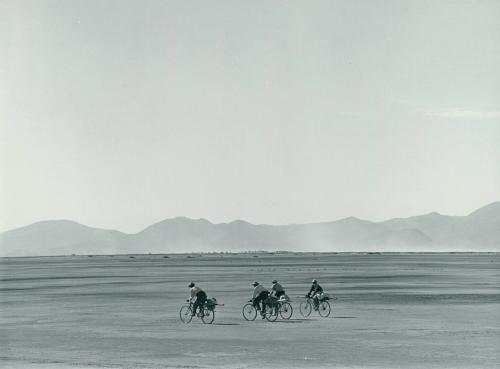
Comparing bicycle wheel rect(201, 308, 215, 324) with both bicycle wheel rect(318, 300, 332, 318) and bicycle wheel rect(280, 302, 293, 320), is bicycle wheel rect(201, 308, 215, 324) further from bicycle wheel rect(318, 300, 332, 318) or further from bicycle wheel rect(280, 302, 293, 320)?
bicycle wheel rect(318, 300, 332, 318)

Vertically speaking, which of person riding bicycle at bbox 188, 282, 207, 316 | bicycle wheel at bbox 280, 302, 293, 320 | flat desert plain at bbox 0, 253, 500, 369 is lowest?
flat desert plain at bbox 0, 253, 500, 369

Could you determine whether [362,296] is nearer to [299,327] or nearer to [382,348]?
[299,327]

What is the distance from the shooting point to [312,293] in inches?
1535

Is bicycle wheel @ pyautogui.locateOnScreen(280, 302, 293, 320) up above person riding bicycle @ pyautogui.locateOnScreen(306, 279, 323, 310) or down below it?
below

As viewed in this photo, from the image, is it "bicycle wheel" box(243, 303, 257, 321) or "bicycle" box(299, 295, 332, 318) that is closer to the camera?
"bicycle wheel" box(243, 303, 257, 321)

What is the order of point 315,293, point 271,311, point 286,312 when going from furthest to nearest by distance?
point 315,293 → point 286,312 → point 271,311

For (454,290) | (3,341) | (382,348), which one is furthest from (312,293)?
(454,290)

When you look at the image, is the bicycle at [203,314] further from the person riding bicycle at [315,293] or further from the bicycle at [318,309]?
the person riding bicycle at [315,293]

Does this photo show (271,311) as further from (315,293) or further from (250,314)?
(315,293)

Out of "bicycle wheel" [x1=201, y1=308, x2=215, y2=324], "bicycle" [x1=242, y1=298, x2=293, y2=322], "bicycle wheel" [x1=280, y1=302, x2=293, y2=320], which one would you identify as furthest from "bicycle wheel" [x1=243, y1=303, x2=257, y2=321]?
"bicycle wheel" [x1=201, y1=308, x2=215, y2=324]

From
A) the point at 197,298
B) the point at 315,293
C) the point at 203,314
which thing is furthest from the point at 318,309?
the point at 197,298

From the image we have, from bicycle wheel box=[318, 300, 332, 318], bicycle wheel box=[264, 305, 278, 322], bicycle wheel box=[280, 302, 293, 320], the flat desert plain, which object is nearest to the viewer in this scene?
the flat desert plain

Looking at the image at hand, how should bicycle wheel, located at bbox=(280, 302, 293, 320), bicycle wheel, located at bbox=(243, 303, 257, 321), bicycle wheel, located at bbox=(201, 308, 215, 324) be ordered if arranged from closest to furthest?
bicycle wheel, located at bbox=(201, 308, 215, 324)
bicycle wheel, located at bbox=(243, 303, 257, 321)
bicycle wheel, located at bbox=(280, 302, 293, 320)

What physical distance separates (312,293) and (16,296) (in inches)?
1074
